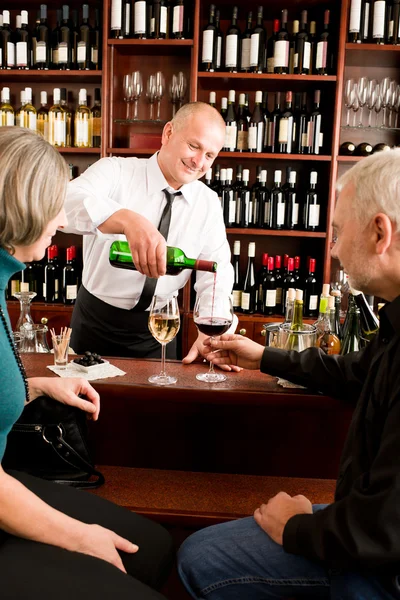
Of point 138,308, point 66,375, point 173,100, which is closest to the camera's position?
point 66,375

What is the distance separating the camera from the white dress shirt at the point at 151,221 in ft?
8.96

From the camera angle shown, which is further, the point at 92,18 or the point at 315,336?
the point at 92,18

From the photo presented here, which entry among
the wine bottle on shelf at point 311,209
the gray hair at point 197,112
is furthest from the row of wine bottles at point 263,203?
the gray hair at point 197,112

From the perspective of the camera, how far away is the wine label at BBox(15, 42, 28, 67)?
3.93 m

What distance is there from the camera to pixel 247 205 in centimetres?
402

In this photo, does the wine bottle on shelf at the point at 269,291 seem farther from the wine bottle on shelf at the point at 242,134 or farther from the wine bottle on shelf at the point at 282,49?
the wine bottle on shelf at the point at 282,49

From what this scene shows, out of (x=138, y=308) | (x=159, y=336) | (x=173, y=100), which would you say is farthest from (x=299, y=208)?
(x=159, y=336)

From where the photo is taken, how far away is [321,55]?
380 cm

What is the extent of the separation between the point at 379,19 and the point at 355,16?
0.16 m

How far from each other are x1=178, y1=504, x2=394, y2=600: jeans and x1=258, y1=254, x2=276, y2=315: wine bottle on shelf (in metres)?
2.70

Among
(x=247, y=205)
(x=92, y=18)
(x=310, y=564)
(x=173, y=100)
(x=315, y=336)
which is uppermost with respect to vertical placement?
(x=92, y=18)

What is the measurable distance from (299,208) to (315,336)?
95.3 inches

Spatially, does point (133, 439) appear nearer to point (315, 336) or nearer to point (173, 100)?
point (315, 336)

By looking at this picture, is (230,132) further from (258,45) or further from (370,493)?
(370,493)
